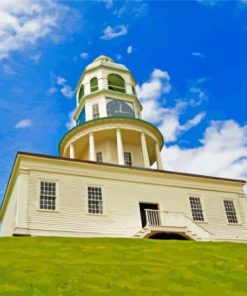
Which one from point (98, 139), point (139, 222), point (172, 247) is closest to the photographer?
point (172, 247)

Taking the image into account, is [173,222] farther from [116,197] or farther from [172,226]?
[116,197]

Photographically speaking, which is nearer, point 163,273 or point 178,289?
point 178,289

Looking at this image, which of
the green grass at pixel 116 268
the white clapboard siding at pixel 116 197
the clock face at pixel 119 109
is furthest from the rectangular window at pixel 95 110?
the green grass at pixel 116 268

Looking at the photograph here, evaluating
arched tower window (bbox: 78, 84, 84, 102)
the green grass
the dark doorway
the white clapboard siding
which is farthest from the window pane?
the green grass

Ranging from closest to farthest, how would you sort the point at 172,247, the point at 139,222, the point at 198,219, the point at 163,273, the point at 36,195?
the point at 163,273
the point at 172,247
the point at 36,195
the point at 139,222
the point at 198,219

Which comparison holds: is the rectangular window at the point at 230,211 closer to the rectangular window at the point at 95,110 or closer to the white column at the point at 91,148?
the white column at the point at 91,148

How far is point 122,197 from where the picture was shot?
77.7 ft

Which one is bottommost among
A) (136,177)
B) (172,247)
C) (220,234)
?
(172,247)

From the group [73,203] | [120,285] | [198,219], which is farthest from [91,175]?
[120,285]

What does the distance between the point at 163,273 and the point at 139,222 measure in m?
11.9

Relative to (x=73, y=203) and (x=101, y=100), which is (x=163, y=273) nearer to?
(x=73, y=203)

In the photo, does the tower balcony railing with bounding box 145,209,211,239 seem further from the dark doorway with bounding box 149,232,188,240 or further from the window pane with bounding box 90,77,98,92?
the window pane with bounding box 90,77,98,92

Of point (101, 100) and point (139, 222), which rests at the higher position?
point (101, 100)

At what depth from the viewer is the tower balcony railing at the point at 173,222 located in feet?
75.3
